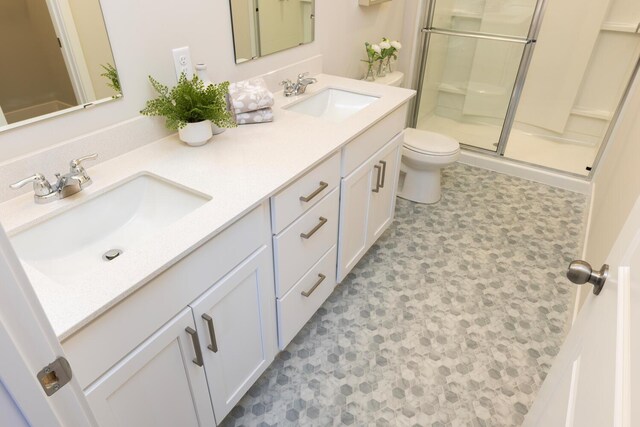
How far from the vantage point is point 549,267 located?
7.18ft

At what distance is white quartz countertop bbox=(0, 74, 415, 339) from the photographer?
82 centimetres

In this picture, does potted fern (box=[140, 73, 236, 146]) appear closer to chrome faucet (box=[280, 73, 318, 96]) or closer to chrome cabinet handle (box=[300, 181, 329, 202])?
chrome cabinet handle (box=[300, 181, 329, 202])

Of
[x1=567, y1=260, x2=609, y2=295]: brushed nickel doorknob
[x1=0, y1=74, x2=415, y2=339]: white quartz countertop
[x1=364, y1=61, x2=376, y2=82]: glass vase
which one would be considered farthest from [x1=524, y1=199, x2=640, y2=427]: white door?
[x1=364, y1=61, x2=376, y2=82]: glass vase

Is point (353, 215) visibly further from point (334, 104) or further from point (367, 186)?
point (334, 104)

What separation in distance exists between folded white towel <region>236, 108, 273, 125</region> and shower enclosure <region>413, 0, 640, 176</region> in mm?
2060

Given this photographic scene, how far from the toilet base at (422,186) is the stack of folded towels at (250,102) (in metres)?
1.36

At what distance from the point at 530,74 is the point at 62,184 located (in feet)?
12.0

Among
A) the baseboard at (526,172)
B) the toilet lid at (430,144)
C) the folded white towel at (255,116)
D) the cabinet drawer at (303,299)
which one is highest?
the folded white towel at (255,116)

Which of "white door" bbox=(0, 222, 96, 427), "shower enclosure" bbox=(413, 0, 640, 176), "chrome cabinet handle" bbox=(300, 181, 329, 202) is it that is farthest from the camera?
"shower enclosure" bbox=(413, 0, 640, 176)

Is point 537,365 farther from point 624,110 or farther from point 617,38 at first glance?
point 617,38

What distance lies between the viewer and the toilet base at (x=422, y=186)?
8.77 feet

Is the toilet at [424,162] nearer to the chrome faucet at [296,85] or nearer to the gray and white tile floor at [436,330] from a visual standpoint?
the gray and white tile floor at [436,330]

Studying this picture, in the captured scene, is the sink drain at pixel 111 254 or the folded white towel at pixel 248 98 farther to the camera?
the folded white towel at pixel 248 98

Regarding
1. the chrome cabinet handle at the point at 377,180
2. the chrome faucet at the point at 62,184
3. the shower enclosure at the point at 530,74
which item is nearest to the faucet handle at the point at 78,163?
the chrome faucet at the point at 62,184
